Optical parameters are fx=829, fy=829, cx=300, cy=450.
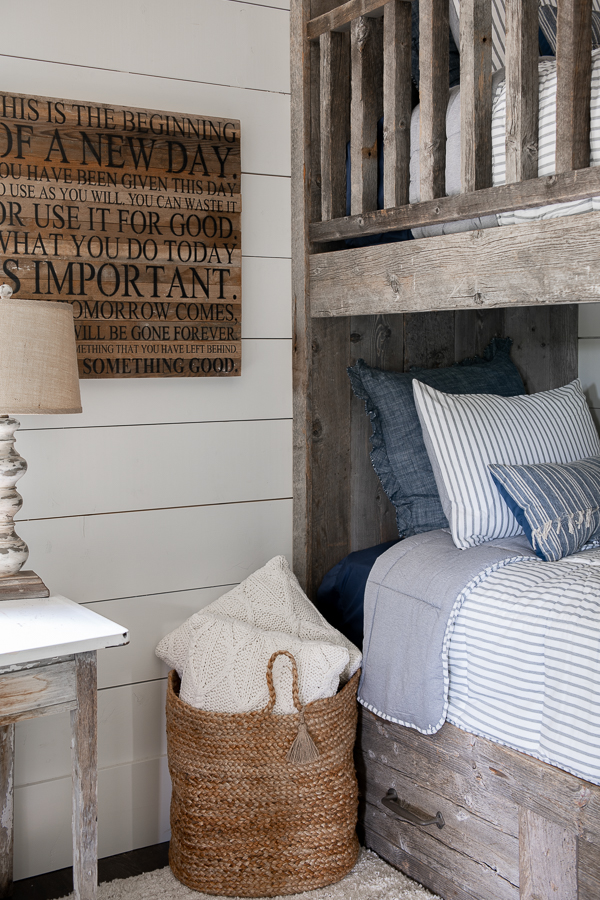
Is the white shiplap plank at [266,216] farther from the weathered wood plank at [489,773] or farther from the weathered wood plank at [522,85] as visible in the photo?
the weathered wood plank at [489,773]

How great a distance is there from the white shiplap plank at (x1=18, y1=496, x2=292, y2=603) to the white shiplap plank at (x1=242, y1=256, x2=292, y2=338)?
18.6 inches

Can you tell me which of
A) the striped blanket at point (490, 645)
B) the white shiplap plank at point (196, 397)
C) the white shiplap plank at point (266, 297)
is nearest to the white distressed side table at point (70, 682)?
the white shiplap plank at point (196, 397)

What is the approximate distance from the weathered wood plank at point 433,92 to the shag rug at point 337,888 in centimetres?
155

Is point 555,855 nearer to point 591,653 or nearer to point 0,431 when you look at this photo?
point 591,653

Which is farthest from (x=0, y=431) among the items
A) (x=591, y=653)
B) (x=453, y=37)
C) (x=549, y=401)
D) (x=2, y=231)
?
(x=453, y=37)

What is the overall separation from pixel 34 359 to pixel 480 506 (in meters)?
1.05

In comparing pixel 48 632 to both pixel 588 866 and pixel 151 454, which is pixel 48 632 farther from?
pixel 588 866

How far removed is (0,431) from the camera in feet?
5.71

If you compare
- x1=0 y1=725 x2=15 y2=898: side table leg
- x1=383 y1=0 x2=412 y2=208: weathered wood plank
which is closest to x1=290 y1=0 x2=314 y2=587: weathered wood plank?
x1=383 y1=0 x2=412 y2=208: weathered wood plank

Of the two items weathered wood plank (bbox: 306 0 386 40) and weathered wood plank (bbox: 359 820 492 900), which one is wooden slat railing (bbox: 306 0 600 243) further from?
weathered wood plank (bbox: 359 820 492 900)

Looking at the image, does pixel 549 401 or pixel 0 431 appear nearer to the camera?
pixel 0 431

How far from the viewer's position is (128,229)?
Answer: 201 centimetres

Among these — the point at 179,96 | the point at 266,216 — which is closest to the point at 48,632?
A: the point at 266,216

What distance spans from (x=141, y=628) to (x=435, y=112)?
4.62 feet
